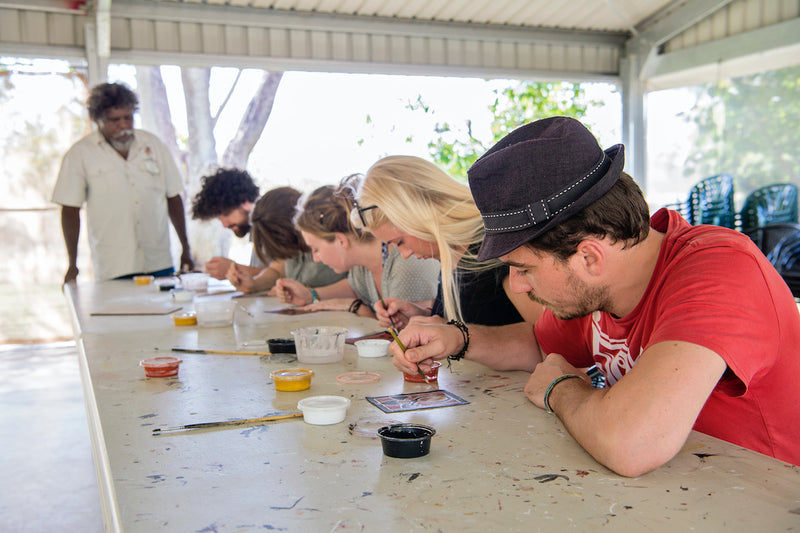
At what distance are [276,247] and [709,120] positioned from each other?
976cm

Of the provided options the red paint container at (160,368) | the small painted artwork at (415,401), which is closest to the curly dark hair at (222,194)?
the red paint container at (160,368)

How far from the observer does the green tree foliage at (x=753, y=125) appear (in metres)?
10.2

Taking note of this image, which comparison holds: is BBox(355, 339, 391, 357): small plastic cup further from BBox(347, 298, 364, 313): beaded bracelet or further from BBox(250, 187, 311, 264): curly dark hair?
BBox(250, 187, 311, 264): curly dark hair

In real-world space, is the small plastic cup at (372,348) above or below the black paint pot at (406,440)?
above

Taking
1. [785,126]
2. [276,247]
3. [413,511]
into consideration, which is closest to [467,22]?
[276,247]

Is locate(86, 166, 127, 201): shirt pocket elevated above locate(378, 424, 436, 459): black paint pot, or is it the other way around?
locate(86, 166, 127, 201): shirt pocket

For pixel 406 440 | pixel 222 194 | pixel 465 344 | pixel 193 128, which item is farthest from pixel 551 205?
pixel 193 128

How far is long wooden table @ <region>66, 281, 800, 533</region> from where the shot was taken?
0.90 meters

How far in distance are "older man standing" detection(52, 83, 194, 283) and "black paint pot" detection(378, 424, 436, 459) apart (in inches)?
154

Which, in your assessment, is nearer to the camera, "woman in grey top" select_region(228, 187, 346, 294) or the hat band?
the hat band

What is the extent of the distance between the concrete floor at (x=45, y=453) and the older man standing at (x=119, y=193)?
924mm

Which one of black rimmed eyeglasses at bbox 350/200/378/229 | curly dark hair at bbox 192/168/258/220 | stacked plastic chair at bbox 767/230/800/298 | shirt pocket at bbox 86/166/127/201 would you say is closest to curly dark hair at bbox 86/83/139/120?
shirt pocket at bbox 86/166/127/201

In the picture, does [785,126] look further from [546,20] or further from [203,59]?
[203,59]

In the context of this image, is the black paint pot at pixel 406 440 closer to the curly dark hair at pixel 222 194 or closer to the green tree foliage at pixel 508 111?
the curly dark hair at pixel 222 194
